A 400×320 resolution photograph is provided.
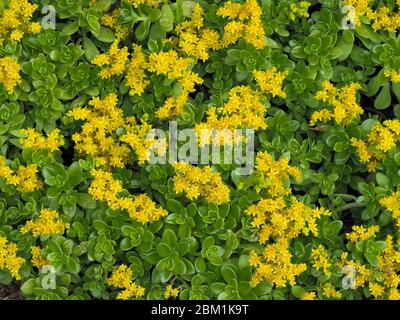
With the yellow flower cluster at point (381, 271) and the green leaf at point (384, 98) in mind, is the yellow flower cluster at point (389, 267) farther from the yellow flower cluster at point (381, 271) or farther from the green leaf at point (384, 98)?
the green leaf at point (384, 98)

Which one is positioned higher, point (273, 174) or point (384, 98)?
point (384, 98)

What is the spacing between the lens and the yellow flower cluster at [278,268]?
2355mm

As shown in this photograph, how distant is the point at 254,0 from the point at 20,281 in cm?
160

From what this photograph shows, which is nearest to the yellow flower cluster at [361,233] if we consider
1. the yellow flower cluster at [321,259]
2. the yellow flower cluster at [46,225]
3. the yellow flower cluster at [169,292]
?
the yellow flower cluster at [321,259]

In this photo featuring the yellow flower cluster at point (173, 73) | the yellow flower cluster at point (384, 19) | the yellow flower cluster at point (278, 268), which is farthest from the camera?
the yellow flower cluster at point (384, 19)

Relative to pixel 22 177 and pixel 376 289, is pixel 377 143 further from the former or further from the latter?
pixel 22 177

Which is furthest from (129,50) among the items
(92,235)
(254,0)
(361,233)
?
(361,233)

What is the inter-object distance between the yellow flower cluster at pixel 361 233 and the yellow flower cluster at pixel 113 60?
3.94ft

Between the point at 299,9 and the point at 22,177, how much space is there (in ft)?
4.58

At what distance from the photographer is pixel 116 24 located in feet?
8.72

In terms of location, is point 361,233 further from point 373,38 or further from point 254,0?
point 254,0

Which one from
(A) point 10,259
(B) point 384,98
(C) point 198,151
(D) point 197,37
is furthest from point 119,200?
(B) point 384,98

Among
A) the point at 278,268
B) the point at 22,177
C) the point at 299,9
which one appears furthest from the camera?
the point at 299,9

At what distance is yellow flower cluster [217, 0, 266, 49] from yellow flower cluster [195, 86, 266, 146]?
212 millimetres
